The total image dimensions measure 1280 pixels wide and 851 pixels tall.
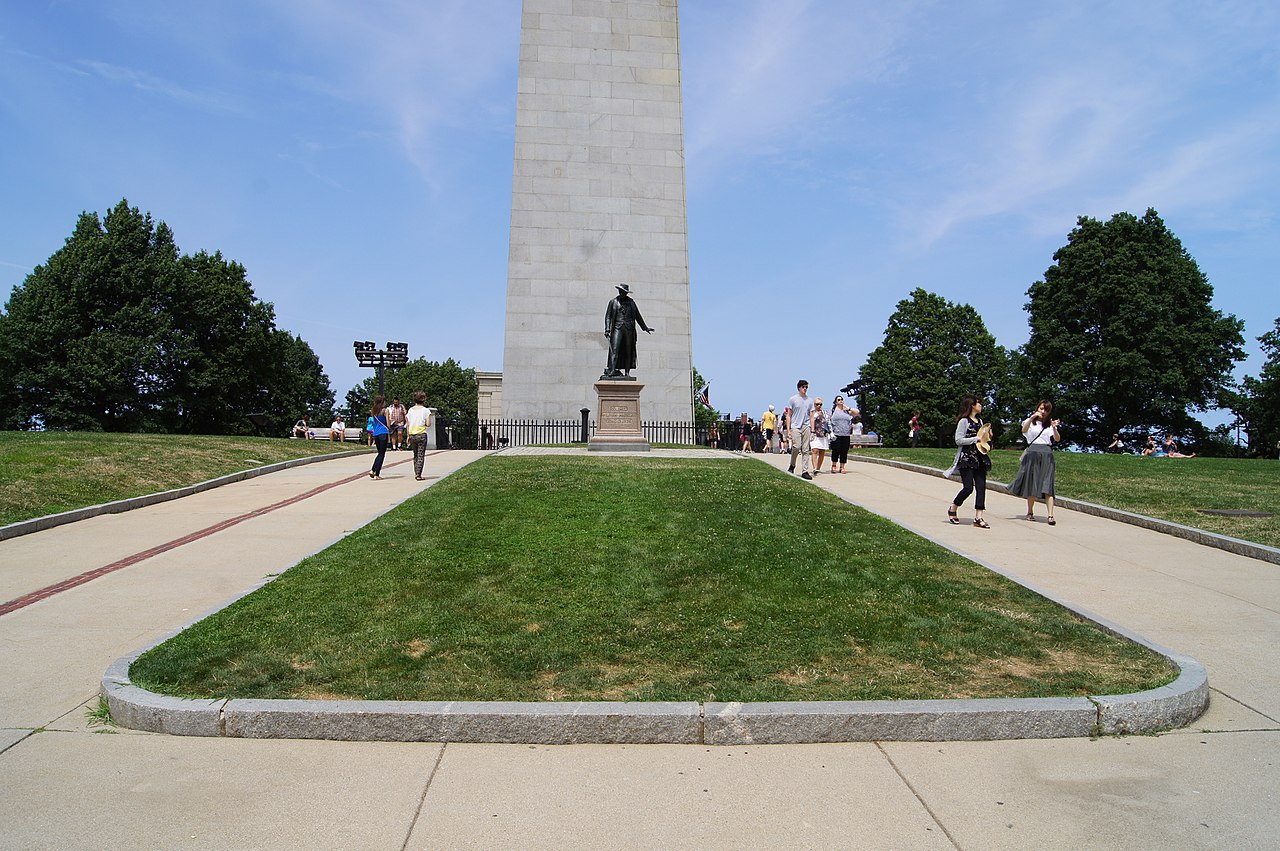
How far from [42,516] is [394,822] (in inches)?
414

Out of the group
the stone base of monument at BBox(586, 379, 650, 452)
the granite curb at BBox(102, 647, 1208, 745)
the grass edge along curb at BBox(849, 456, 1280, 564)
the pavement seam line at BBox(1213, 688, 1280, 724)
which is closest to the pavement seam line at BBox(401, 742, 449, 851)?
the granite curb at BBox(102, 647, 1208, 745)

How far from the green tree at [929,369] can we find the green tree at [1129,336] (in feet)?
42.1

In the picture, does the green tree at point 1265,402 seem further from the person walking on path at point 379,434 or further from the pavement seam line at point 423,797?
the pavement seam line at point 423,797

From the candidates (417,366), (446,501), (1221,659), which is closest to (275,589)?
(446,501)

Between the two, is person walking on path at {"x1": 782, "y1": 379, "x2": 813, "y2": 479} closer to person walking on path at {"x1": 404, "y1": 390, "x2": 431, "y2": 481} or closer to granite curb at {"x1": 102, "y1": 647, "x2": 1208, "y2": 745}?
person walking on path at {"x1": 404, "y1": 390, "x2": 431, "y2": 481}

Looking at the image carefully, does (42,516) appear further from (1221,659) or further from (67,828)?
(1221,659)

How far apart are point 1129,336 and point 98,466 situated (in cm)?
4115

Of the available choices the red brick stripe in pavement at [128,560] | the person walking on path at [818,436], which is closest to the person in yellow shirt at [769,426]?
the person walking on path at [818,436]

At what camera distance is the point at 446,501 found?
13094 mm

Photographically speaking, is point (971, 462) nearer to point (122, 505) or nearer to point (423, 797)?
→ point (423, 797)

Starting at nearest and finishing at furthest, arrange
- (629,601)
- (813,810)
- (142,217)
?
(813,810) < (629,601) < (142,217)

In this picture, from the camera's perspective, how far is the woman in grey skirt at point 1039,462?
12.9 metres

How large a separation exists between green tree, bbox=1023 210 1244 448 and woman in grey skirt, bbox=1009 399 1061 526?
3151cm

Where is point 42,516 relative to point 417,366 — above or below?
below
